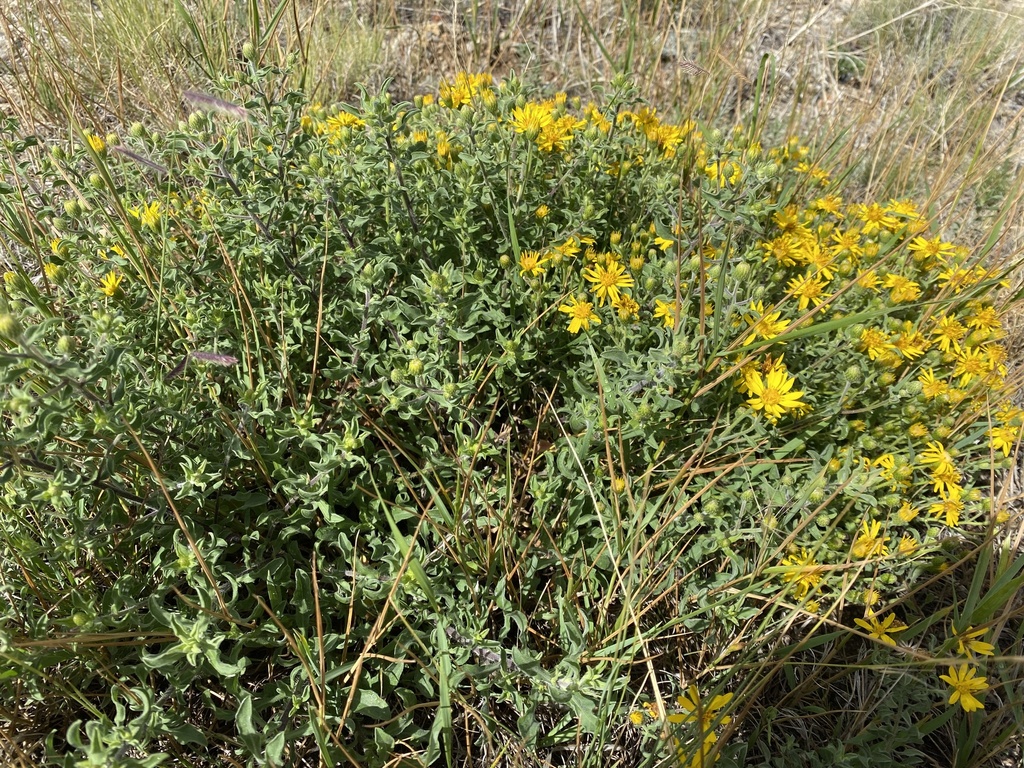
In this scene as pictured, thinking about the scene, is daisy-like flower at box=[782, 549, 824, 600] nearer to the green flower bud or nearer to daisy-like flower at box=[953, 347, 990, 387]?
daisy-like flower at box=[953, 347, 990, 387]

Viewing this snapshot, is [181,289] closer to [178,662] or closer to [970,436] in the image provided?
[178,662]

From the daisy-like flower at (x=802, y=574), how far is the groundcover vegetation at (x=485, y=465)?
4 centimetres

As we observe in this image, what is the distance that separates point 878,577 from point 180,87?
4587 millimetres

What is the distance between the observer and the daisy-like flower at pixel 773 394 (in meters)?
Result: 2.24

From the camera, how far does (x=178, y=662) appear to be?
1.70 metres

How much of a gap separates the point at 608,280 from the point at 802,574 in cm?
124

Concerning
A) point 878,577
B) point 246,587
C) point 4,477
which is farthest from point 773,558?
point 4,477

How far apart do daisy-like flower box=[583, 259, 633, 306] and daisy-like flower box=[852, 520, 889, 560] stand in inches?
46.3

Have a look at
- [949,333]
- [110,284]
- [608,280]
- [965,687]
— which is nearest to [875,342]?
[949,333]

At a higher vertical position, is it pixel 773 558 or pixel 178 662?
pixel 178 662

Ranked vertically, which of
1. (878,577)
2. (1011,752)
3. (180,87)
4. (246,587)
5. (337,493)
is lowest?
(1011,752)

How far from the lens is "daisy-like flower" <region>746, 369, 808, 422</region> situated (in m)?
2.24

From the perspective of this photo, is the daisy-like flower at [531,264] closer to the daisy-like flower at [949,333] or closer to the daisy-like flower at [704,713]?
the daisy-like flower at [704,713]

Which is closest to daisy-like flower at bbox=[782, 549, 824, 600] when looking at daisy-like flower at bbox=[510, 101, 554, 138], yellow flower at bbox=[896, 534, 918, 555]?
yellow flower at bbox=[896, 534, 918, 555]
